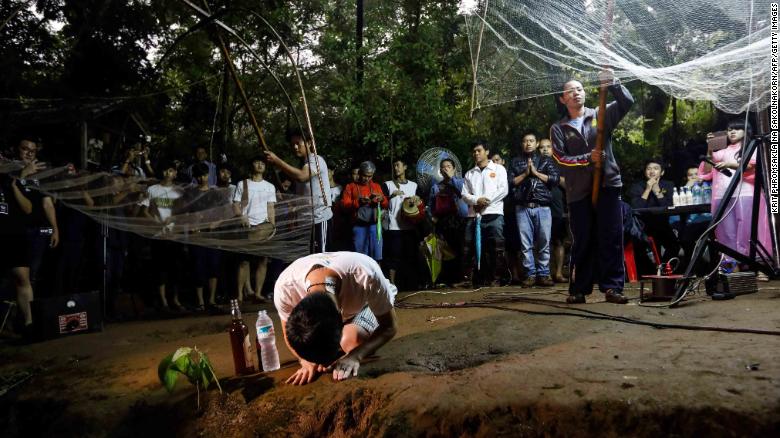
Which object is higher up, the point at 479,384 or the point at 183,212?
the point at 183,212

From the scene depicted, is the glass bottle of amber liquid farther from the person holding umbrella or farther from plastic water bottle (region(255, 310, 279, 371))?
the person holding umbrella

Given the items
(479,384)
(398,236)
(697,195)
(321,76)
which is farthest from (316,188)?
(321,76)

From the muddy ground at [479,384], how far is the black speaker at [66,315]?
1.11 feet

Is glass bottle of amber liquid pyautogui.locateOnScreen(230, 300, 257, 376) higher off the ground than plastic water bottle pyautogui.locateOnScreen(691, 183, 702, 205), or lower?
lower

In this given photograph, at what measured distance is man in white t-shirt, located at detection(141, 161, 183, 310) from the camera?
511 cm

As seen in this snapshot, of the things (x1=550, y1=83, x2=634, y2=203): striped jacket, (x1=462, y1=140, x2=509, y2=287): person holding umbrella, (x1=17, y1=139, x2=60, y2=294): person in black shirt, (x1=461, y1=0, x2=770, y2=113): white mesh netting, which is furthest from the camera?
(x1=462, y1=140, x2=509, y2=287): person holding umbrella

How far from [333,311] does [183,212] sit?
3.48 m

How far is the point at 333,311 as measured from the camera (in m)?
2.29

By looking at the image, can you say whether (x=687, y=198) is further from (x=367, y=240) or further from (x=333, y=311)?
(x=333, y=311)

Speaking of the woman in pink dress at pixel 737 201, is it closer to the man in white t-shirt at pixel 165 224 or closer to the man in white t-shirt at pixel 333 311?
the man in white t-shirt at pixel 333 311

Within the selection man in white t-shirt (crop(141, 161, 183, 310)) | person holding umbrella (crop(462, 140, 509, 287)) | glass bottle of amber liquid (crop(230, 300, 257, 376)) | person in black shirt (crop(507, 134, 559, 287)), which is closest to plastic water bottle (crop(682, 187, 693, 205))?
person in black shirt (crop(507, 134, 559, 287))

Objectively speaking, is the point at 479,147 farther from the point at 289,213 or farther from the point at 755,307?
the point at 755,307

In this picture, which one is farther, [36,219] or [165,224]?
[165,224]

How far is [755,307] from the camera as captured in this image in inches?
140
